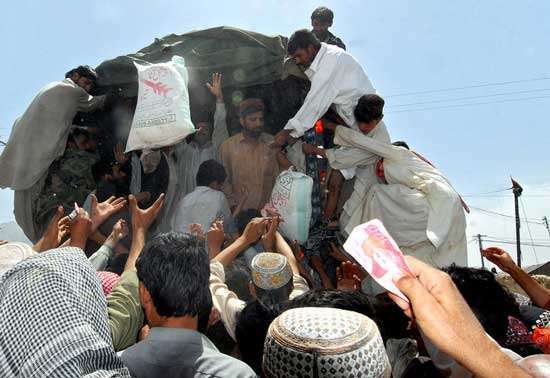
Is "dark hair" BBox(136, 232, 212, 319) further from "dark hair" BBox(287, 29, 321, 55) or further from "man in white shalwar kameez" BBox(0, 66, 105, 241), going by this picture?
"man in white shalwar kameez" BBox(0, 66, 105, 241)

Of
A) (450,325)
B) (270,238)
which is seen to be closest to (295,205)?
(270,238)

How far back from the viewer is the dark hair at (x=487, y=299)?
244 cm

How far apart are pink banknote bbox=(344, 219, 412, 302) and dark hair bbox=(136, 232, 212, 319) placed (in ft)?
1.89

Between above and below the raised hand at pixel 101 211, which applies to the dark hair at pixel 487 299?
below

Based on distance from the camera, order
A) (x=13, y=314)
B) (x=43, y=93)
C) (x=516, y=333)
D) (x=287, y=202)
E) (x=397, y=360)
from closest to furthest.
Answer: (x=13, y=314) → (x=397, y=360) → (x=516, y=333) → (x=287, y=202) → (x=43, y=93)

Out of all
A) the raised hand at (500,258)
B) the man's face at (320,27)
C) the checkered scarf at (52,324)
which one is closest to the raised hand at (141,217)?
the checkered scarf at (52,324)

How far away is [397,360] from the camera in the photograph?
2.32 meters

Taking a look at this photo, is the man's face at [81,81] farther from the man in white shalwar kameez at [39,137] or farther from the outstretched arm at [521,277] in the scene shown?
the outstretched arm at [521,277]

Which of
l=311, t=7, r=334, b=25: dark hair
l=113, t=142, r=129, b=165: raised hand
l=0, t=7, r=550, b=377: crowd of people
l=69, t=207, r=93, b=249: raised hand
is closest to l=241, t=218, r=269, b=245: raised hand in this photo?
l=0, t=7, r=550, b=377: crowd of people

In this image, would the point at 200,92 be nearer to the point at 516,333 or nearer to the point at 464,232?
the point at 464,232

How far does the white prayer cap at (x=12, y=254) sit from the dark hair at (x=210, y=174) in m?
2.31

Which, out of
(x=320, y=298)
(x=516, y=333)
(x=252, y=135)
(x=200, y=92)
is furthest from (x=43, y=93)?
(x=516, y=333)

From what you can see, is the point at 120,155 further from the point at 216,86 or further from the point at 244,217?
the point at 244,217

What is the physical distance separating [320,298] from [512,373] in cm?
81
